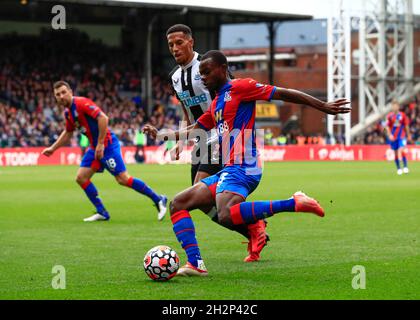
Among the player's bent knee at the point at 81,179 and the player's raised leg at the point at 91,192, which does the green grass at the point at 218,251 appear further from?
the player's bent knee at the point at 81,179

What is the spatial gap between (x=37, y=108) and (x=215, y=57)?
4142 centimetres

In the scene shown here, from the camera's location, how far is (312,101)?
28.7 ft

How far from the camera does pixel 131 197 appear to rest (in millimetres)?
21922

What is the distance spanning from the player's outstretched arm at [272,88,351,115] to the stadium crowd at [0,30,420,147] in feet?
125

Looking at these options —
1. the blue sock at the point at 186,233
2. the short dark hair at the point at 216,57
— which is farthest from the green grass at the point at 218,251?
the short dark hair at the point at 216,57

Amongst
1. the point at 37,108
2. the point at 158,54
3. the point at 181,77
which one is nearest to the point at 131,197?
the point at 181,77

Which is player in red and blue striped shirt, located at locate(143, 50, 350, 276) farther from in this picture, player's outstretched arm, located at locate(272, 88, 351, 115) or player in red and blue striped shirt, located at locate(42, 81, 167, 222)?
player in red and blue striped shirt, located at locate(42, 81, 167, 222)

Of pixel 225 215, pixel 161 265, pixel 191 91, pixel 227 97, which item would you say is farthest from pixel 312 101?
pixel 191 91

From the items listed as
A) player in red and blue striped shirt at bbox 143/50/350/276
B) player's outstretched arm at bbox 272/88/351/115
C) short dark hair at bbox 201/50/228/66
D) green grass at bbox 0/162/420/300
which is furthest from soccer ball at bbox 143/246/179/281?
short dark hair at bbox 201/50/228/66

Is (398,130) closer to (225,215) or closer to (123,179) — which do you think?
(123,179)

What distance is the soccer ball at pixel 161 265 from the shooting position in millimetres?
8617

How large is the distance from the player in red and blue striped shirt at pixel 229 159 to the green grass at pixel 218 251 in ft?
1.71

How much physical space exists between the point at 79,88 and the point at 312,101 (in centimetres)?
4650

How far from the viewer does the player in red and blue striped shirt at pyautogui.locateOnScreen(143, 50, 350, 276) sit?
8906 mm
